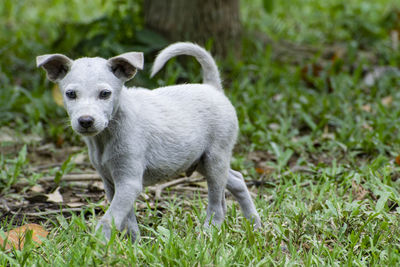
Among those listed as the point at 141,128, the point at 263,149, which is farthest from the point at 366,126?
the point at 141,128

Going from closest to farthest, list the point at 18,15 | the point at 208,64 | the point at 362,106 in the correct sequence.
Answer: the point at 208,64
the point at 362,106
the point at 18,15

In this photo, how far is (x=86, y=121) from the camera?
3.26m

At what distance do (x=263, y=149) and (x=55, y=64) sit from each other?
289 cm

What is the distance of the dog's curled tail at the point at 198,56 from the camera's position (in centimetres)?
420

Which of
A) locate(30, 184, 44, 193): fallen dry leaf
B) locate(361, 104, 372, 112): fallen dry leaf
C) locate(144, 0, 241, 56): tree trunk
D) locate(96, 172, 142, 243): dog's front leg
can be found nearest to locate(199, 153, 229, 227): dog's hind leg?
locate(96, 172, 142, 243): dog's front leg

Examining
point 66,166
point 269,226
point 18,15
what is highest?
point 269,226

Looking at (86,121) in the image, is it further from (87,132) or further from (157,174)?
(157,174)

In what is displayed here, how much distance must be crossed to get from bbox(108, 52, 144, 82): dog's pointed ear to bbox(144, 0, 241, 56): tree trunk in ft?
13.0

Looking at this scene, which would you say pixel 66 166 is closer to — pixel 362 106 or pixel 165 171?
pixel 165 171

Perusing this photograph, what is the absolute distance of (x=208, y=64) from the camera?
4.44 m

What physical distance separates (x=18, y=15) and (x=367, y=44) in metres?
5.90

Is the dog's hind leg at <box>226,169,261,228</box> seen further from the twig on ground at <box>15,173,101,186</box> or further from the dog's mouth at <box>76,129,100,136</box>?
the twig on ground at <box>15,173,101,186</box>

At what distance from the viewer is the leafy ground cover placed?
141 inches

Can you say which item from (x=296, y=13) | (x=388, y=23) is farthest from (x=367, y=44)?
(x=296, y=13)
